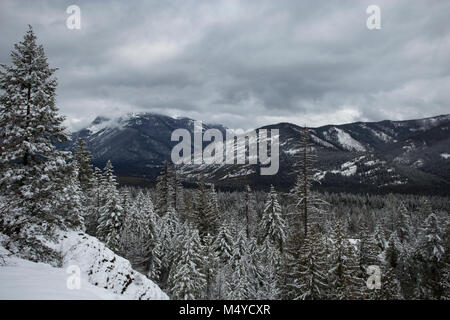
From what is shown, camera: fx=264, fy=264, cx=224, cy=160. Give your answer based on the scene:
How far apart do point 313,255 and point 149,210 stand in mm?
24221

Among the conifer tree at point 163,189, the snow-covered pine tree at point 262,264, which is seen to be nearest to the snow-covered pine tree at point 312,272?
the snow-covered pine tree at point 262,264

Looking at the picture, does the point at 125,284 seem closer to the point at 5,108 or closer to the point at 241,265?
the point at 5,108

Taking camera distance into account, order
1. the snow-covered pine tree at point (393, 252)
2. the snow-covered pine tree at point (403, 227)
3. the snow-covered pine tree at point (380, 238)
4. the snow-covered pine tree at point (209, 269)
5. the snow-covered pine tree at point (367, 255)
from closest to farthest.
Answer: the snow-covered pine tree at point (209, 269), the snow-covered pine tree at point (367, 255), the snow-covered pine tree at point (393, 252), the snow-covered pine tree at point (380, 238), the snow-covered pine tree at point (403, 227)

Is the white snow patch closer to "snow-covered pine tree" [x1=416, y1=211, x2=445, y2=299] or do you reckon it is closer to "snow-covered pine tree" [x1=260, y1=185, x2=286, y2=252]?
"snow-covered pine tree" [x1=260, y1=185, x2=286, y2=252]

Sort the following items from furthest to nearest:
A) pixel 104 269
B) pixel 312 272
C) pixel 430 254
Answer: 1. pixel 430 254
2. pixel 312 272
3. pixel 104 269

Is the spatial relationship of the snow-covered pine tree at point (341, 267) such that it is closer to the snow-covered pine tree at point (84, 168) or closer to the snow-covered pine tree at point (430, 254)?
the snow-covered pine tree at point (430, 254)

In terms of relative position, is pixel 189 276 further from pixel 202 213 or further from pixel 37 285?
pixel 37 285

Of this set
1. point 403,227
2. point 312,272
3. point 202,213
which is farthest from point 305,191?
point 403,227

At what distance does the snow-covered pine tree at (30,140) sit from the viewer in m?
12.8

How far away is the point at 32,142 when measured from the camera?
523 inches

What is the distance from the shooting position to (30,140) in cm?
1323

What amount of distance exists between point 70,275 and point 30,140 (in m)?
7.25

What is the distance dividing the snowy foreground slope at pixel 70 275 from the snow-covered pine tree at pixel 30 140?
1.73 meters
